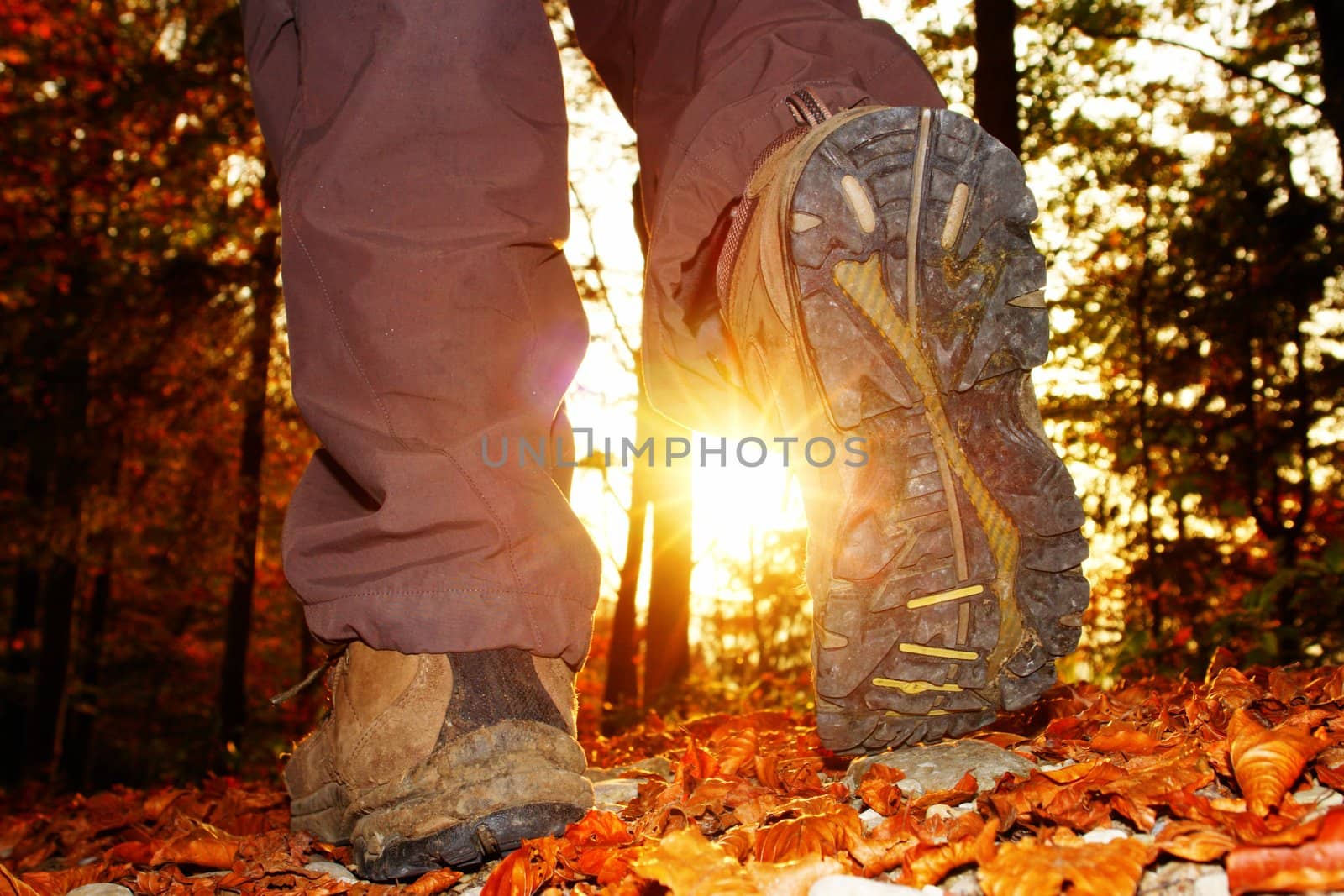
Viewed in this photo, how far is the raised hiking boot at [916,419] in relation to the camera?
1449mm

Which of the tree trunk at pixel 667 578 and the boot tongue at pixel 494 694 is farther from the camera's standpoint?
the tree trunk at pixel 667 578

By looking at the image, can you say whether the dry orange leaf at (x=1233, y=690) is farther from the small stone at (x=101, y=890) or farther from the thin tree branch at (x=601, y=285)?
the thin tree branch at (x=601, y=285)

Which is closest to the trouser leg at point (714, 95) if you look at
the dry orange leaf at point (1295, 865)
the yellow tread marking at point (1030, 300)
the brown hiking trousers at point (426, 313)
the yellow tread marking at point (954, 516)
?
the brown hiking trousers at point (426, 313)

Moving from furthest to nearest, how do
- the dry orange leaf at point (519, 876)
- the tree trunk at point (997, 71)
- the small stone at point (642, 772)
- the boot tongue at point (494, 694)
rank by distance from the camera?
the tree trunk at point (997, 71) → the small stone at point (642, 772) → the boot tongue at point (494, 694) → the dry orange leaf at point (519, 876)

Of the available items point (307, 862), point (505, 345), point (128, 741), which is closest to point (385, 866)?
point (307, 862)

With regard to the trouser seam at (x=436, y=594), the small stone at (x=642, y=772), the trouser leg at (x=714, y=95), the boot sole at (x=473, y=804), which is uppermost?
the trouser leg at (x=714, y=95)

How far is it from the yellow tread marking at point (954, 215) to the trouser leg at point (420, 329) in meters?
0.69

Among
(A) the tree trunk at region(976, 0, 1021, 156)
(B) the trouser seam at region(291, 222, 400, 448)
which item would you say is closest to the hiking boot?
(B) the trouser seam at region(291, 222, 400, 448)

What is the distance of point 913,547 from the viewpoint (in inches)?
57.2

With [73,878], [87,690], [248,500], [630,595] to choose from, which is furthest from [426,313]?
[87,690]

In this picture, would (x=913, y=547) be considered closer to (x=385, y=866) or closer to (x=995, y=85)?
(x=385, y=866)

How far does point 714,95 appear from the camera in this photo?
1719 millimetres

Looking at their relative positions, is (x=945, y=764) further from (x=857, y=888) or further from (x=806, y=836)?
(x=857, y=888)

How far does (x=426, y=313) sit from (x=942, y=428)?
33.0 inches
